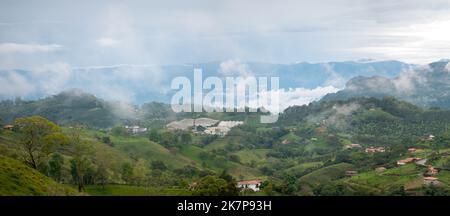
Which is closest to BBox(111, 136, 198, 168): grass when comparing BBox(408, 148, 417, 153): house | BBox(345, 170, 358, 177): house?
BBox(345, 170, 358, 177): house

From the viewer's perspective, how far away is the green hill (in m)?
19.5

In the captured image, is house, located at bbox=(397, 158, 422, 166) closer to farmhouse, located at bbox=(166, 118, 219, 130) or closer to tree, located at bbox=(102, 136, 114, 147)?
tree, located at bbox=(102, 136, 114, 147)

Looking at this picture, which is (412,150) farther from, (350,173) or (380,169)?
(350,173)

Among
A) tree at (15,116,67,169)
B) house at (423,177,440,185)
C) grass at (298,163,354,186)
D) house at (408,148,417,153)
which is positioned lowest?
grass at (298,163,354,186)

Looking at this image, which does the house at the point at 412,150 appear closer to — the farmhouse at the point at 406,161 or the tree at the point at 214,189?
the farmhouse at the point at 406,161

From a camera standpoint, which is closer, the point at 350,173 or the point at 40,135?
the point at 40,135

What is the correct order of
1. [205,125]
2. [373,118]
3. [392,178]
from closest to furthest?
[392,178] → [373,118] → [205,125]

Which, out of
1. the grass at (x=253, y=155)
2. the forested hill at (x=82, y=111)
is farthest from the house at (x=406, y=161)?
the forested hill at (x=82, y=111)

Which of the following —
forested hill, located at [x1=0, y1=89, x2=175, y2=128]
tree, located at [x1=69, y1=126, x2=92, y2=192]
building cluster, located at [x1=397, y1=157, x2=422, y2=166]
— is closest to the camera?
tree, located at [x1=69, y1=126, x2=92, y2=192]

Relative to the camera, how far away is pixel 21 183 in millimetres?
20828

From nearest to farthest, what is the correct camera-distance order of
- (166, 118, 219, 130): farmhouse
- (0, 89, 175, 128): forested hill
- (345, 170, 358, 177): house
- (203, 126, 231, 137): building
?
(345, 170, 358, 177): house → (203, 126, 231, 137): building → (166, 118, 219, 130): farmhouse → (0, 89, 175, 128): forested hill

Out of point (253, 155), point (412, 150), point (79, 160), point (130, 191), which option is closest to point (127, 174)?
point (130, 191)
